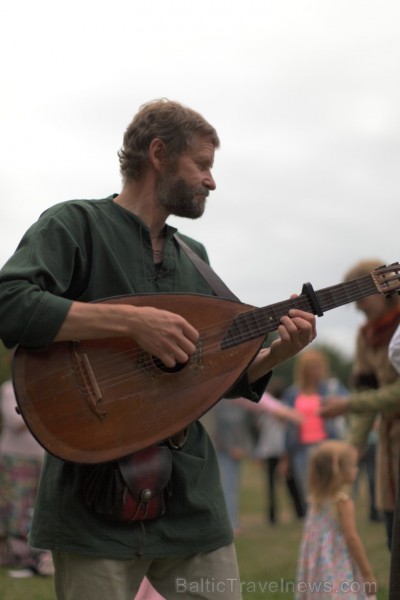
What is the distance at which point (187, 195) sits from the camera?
3424mm

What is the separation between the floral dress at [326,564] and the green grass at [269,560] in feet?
1.29

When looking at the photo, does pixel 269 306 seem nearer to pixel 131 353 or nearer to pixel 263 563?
pixel 131 353

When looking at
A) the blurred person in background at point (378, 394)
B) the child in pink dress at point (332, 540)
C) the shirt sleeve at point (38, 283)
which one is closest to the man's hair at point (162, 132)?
the shirt sleeve at point (38, 283)

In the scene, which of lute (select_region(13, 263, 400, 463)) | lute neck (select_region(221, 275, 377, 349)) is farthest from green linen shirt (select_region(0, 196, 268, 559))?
lute neck (select_region(221, 275, 377, 349))

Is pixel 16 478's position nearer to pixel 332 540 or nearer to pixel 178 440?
pixel 332 540

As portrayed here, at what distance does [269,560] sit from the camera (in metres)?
8.16

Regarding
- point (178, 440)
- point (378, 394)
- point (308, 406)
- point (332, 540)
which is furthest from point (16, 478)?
point (178, 440)

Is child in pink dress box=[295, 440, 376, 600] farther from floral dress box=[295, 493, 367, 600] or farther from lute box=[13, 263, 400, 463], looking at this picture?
lute box=[13, 263, 400, 463]

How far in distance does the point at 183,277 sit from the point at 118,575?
3.46ft

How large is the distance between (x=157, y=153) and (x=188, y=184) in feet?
0.54

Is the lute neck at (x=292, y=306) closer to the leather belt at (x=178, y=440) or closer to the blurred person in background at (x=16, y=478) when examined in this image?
the leather belt at (x=178, y=440)

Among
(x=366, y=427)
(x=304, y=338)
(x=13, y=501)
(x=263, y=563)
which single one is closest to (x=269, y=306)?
(x=304, y=338)

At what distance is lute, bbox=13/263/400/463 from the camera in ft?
9.84

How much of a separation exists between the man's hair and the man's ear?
0.6 inches
